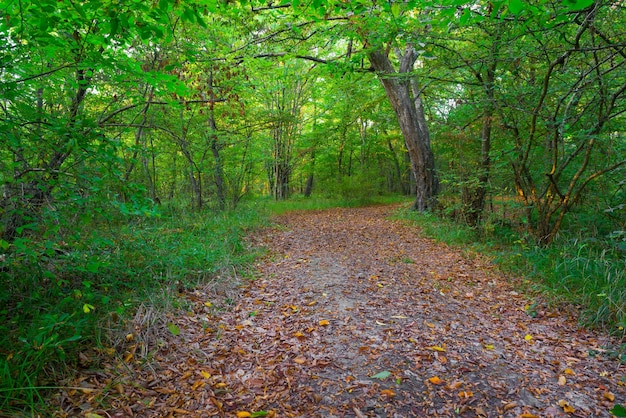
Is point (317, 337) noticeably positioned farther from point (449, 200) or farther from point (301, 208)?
point (301, 208)

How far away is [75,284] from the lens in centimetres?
352

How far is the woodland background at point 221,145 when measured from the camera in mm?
2744

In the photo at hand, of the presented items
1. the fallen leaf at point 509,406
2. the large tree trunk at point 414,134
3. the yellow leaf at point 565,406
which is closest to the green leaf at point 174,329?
the fallen leaf at point 509,406

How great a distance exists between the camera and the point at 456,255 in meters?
6.36

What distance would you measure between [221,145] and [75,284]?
21.4ft

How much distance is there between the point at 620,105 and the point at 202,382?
6.43m

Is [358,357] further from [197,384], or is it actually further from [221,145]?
[221,145]

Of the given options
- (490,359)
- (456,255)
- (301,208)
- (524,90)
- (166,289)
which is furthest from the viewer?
(301,208)

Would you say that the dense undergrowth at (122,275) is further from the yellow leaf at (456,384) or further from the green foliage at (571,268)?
Answer: the yellow leaf at (456,384)

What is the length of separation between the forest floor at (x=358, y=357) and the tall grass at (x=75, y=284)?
240 millimetres

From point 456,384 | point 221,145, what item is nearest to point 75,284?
point 456,384

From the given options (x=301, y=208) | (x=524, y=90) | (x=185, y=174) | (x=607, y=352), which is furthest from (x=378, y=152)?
(x=607, y=352)

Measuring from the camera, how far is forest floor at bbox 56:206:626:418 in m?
2.51

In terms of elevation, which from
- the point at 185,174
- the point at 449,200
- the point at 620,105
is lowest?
the point at 449,200
